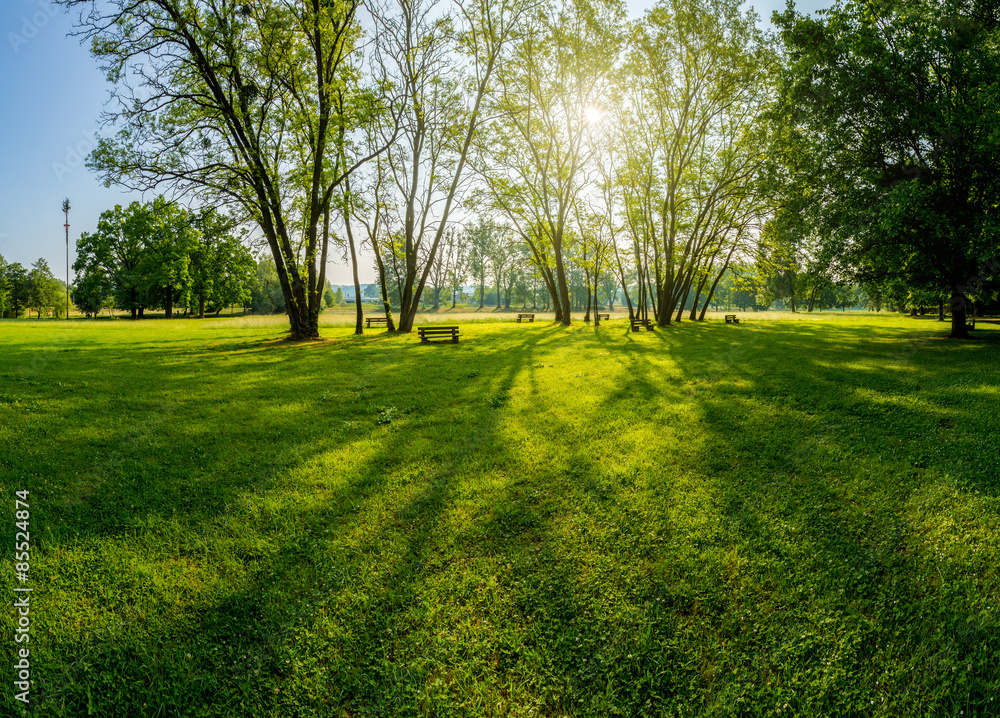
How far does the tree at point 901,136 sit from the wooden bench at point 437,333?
17.2 m

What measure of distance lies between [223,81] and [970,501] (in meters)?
29.5

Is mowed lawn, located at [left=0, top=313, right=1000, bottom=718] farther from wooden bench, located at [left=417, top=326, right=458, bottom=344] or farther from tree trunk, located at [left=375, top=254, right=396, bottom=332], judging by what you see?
tree trunk, located at [left=375, top=254, right=396, bottom=332]

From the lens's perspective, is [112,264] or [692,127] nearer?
[692,127]

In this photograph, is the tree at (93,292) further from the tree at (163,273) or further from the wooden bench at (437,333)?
the wooden bench at (437,333)

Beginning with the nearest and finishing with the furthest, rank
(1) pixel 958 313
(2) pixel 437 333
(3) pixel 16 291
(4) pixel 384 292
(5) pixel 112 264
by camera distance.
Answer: (1) pixel 958 313 → (2) pixel 437 333 → (4) pixel 384 292 → (5) pixel 112 264 → (3) pixel 16 291

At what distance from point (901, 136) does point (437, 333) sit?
72.3 feet

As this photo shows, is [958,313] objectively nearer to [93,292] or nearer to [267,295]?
[93,292]

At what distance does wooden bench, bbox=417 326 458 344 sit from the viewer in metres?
20.6

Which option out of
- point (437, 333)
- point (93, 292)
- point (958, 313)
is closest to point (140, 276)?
point (93, 292)

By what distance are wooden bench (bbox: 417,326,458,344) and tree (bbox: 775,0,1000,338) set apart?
17.2 metres

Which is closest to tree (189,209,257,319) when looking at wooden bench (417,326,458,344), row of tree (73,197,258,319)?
row of tree (73,197,258,319)

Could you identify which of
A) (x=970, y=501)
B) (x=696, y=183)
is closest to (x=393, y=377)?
(x=970, y=501)

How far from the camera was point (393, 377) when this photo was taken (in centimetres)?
1198

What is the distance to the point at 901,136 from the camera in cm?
1833
